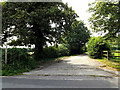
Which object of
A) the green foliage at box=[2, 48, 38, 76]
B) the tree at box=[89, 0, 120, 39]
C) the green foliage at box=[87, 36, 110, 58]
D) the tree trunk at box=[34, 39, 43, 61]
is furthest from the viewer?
the green foliage at box=[87, 36, 110, 58]

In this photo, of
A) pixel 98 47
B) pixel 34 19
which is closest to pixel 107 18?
pixel 98 47

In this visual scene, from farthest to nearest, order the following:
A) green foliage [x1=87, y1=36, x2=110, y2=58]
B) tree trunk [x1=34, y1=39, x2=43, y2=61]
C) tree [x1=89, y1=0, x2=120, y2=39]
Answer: green foliage [x1=87, y1=36, x2=110, y2=58] < tree trunk [x1=34, y1=39, x2=43, y2=61] < tree [x1=89, y1=0, x2=120, y2=39]

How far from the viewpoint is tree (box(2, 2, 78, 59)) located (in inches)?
389

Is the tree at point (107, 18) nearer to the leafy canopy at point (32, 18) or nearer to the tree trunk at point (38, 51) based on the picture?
the leafy canopy at point (32, 18)

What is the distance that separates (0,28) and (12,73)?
671 cm

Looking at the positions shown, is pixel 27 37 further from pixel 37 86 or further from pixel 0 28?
pixel 37 86

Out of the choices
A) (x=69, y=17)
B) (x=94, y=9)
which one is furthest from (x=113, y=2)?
(x=69, y=17)

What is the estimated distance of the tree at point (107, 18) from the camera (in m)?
9.38

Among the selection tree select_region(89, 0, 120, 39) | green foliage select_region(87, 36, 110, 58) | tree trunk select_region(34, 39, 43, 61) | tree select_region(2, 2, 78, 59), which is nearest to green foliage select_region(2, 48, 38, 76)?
tree select_region(2, 2, 78, 59)

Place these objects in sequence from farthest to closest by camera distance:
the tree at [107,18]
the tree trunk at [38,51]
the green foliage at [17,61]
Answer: the tree trunk at [38,51] → the tree at [107,18] → the green foliage at [17,61]

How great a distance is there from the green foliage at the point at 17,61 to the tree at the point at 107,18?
25.7 ft

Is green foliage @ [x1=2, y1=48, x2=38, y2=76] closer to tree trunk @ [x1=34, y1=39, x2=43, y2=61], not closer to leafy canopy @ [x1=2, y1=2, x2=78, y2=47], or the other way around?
leafy canopy @ [x1=2, y1=2, x2=78, y2=47]

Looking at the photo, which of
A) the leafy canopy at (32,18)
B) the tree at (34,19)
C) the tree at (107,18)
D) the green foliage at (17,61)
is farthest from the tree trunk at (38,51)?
the tree at (107,18)

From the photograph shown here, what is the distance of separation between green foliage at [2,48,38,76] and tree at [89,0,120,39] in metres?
7.84
